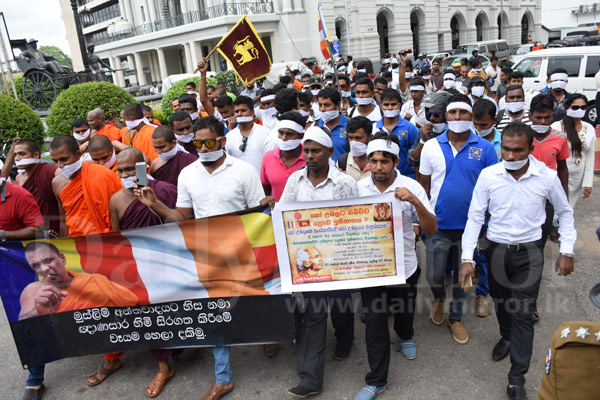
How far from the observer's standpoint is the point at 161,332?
3920 mm

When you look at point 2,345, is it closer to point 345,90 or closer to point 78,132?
point 78,132

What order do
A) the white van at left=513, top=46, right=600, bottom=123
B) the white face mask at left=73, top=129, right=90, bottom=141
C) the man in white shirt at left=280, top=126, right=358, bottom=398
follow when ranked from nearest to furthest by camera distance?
the man in white shirt at left=280, top=126, right=358, bottom=398 → the white face mask at left=73, top=129, right=90, bottom=141 → the white van at left=513, top=46, right=600, bottom=123

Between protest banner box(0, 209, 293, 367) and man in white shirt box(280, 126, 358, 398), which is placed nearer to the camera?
man in white shirt box(280, 126, 358, 398)

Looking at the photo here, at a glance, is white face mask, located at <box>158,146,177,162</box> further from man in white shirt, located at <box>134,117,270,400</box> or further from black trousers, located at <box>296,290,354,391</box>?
black trousers, located at <box>296,290,354,391</box>

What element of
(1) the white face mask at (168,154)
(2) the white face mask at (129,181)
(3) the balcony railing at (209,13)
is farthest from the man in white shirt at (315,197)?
(3) the balcony railing at (209,13)

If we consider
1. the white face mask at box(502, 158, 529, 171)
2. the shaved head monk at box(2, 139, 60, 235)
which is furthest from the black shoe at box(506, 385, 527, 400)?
the shaved head monk at box(2, 139, 60, 235)

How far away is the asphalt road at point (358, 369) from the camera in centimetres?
367

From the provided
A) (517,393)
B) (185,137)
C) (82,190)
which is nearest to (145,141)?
(185,137)

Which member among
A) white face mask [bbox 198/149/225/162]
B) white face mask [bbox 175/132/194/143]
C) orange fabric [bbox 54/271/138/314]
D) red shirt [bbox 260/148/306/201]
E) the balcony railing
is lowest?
orange fabric [bbox 54/271/138/314]

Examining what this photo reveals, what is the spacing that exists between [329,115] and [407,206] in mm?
Result: 2508

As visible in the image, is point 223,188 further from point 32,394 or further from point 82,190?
point 32,394

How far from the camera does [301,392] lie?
A: 3.61m

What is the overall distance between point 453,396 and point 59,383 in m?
3.32

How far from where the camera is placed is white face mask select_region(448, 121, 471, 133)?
→ 412 cm
